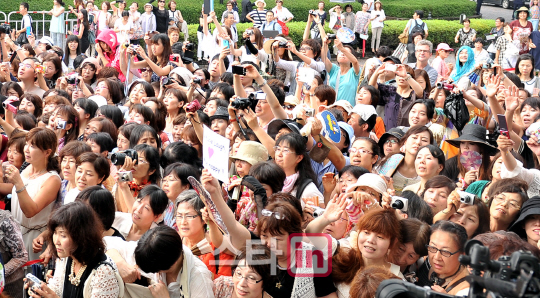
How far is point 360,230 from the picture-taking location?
367 centimetres

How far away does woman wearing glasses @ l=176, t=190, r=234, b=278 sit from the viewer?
150 inches

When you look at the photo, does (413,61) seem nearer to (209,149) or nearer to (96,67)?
(96,67)

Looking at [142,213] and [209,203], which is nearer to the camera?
[209,203]

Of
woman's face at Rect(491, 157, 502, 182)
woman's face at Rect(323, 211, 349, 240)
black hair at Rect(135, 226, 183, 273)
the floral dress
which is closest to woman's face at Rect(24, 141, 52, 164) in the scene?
black hair at Rect(135, 226, 183, 273)

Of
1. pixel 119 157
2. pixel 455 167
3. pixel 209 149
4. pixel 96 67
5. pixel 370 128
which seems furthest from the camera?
pixel 96 67

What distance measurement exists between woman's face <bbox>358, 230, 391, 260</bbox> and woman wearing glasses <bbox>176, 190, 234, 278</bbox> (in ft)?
2.53

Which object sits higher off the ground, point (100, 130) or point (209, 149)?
point (209, 149)

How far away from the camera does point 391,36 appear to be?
65.6 ft

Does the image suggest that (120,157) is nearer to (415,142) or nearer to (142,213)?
(142,213)

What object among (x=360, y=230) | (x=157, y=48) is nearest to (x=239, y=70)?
(x=360, y=230)

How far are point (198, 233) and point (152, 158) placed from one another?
4.30 ft

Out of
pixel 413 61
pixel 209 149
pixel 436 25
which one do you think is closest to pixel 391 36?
pixel 436 25

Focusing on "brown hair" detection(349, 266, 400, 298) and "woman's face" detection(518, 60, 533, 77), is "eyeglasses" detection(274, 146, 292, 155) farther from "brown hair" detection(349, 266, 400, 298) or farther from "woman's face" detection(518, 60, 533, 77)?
"woman's face" detection(518, 60, 533, 77)

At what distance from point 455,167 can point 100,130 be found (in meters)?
3.20
